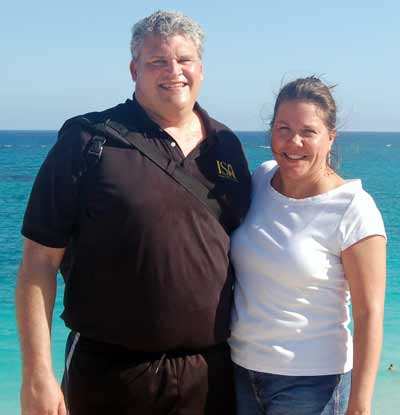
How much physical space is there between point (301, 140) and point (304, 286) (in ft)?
2.12

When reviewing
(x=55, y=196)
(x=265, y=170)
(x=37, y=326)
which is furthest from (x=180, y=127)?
(x=37, y=326)

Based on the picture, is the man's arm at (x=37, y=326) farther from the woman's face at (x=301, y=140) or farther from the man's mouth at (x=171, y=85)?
the woman's face at (x=301, y=140)

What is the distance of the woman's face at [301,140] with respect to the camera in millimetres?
3145

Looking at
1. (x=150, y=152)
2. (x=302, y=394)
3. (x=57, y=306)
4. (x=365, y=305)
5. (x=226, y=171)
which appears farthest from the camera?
(x=57, y=306)

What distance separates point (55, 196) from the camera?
3.03 m

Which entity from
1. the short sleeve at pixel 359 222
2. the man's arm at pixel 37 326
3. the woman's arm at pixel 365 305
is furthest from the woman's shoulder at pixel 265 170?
the man's arm at pixel 37 326

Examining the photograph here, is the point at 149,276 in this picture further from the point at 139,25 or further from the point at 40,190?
the point at 139,25

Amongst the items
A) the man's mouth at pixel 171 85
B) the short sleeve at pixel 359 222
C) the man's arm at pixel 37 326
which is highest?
the man's mouth at pixel 171 85

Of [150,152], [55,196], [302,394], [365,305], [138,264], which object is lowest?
[302,394]

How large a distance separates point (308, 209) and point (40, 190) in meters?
1.17

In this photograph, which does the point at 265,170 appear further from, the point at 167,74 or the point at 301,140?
the point at 167,74

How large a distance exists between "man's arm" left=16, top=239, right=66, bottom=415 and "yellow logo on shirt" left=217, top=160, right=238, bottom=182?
0.83 metres

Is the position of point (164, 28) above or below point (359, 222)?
above

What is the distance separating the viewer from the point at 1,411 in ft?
26.2
